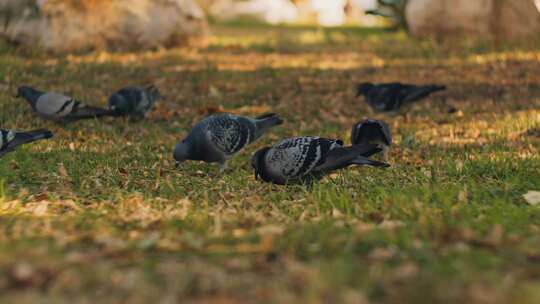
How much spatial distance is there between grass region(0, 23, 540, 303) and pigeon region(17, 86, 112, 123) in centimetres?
16

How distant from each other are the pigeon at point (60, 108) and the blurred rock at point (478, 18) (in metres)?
9.42

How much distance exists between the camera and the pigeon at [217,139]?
648 centimetres

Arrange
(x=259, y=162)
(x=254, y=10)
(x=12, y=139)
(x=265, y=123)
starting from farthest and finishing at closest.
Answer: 1. (x=254, y=10)
2. (x=265, y=123)
3. (x=12, y=139)
4. (x=259, y=162)

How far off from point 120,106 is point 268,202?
13.3 feet

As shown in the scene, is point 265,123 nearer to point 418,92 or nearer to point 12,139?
point 12,139

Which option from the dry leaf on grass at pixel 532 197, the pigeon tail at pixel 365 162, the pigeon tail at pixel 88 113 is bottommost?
the dry leaf on grass at pixel 532 197

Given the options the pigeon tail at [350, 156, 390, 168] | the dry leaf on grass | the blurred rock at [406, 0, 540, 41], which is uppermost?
the blurred rock at [406, 0, 540, 41]

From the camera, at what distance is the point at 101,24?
1356 cm

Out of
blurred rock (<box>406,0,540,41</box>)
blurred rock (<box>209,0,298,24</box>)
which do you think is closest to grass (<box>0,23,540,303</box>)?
blurred rock (<box>406,0,540,41</box>)

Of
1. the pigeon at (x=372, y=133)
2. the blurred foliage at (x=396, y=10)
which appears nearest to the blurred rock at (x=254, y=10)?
the blurred foliage at (x=396, y=10)

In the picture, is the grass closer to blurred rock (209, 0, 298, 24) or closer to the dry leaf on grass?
the dry leaf on grass

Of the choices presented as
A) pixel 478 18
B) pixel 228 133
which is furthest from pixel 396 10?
pixel 228 133

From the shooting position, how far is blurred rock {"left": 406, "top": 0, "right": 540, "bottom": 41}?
14.4 metres

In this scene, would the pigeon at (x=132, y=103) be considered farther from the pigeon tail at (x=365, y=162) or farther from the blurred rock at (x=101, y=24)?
the blurred rock at (x=101, y=24)
